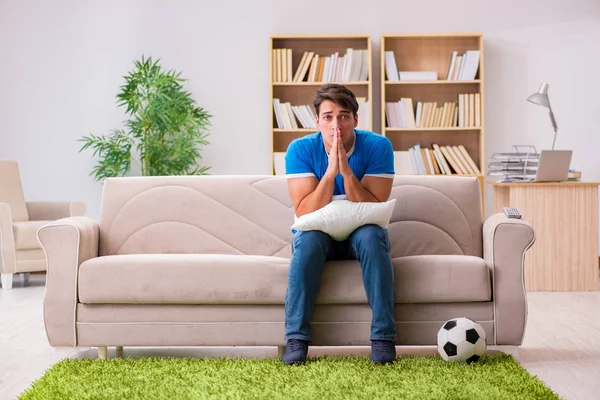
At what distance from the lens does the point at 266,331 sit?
278cm

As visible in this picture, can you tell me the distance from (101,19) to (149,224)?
3.32m

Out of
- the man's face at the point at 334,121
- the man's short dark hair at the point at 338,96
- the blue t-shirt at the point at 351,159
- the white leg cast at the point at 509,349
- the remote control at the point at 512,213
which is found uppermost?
the man's short dark hair at the point at 338,96

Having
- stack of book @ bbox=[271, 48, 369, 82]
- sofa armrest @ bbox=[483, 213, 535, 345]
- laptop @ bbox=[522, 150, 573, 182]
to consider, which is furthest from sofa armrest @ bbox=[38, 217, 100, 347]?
stack of book @ bbox=[271, 48, 369, 82]

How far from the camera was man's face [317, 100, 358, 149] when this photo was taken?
9.35ft

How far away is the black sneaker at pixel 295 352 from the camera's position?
2.60 m

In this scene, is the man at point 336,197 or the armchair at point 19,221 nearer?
the man at point 336,197

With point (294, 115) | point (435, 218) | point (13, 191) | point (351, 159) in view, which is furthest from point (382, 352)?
point (13, 191)

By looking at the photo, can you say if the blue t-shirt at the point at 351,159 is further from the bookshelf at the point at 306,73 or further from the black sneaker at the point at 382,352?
the bookshelf at the point at 306,73

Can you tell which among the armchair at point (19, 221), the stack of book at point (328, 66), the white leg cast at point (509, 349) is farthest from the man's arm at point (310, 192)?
the stack of book at point (328, 66)

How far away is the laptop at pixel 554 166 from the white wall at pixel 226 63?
1321 millimetres

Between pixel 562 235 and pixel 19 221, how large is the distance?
3.75 meters

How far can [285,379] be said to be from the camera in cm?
242

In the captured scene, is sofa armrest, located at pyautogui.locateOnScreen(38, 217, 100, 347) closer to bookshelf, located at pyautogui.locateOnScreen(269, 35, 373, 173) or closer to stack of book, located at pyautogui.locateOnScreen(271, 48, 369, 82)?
bookshelf, located at pyautogui.locateOnScreen(269, 35, 373, 173)

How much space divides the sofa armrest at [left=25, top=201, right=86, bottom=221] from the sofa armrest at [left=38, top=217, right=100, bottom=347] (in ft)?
9.14
